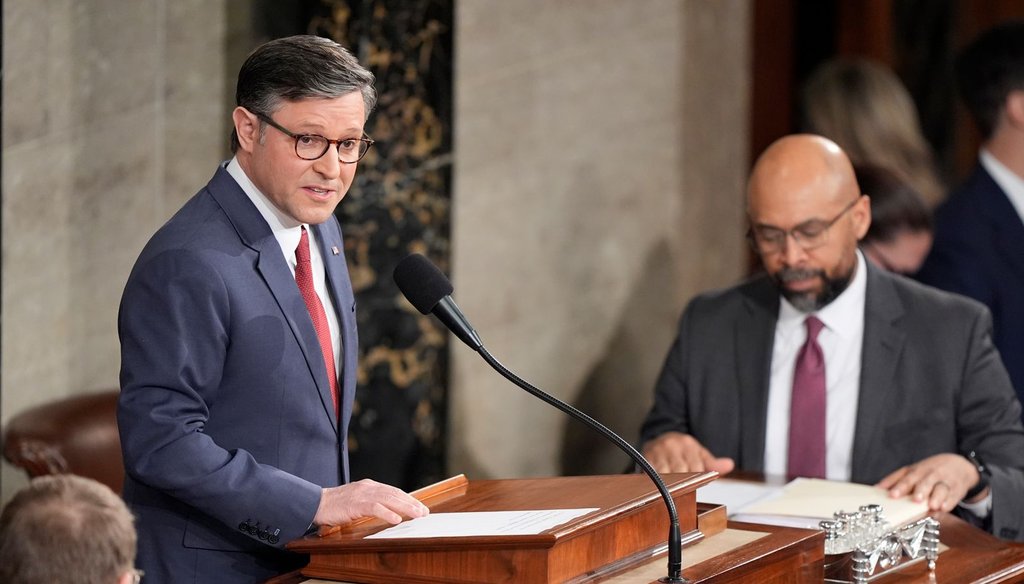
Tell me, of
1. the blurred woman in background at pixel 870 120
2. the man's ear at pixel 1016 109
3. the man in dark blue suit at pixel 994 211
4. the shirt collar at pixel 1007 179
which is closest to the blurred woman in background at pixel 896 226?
the man in dark blue suit at pixel 994 211

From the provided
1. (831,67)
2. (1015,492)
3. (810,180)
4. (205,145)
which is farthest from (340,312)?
(831,67)

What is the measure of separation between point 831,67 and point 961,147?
2.71 metres

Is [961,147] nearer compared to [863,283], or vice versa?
[863,283]

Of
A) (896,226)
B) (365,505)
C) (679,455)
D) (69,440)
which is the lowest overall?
(69,440)

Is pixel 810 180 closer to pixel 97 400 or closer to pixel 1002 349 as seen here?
pixel 1002 349

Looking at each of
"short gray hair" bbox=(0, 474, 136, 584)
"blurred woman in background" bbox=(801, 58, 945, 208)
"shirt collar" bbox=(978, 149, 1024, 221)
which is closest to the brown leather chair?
"short gray hair" bbox=(0, 474, 136, 584)

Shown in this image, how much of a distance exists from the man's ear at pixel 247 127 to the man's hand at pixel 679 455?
135 cm

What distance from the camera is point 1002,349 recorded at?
440 centimetres

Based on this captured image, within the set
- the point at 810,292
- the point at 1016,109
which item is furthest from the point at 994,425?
the point at 1016,109

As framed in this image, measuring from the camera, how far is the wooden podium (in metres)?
2.18

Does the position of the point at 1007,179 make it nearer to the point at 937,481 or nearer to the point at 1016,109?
the point at 1016,109

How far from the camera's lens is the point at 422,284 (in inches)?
97.7

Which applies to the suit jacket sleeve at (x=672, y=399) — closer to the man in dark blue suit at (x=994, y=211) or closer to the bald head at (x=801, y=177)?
the bald head at (x=801, y=177)

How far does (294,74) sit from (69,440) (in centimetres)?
183
